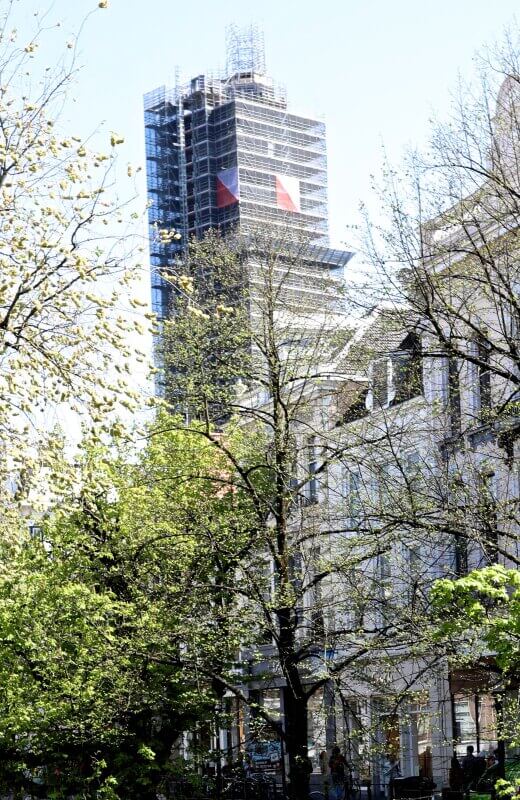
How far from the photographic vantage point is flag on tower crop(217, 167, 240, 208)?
6127 inches

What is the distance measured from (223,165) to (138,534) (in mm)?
130098

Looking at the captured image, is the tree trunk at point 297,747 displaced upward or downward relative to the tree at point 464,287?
downward

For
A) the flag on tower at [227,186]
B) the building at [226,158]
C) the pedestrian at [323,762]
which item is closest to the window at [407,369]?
the pedestrian at [323,762]

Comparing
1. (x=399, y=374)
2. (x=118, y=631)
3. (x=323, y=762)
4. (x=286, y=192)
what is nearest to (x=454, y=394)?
(x=399, y=374)

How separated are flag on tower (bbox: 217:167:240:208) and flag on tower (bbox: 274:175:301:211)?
5.75 m

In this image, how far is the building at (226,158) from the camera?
157 metres

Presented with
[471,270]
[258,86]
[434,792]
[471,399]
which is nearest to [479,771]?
[434,792]

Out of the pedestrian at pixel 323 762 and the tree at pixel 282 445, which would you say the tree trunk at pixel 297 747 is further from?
the pedestrian at pixel 323 762

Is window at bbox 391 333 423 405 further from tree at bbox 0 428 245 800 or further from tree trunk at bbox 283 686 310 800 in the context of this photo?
tree trunk at bbox 283 686 310 800

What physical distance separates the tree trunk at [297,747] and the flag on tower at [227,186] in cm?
12908

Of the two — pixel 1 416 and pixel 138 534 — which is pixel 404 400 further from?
pixel 1 416

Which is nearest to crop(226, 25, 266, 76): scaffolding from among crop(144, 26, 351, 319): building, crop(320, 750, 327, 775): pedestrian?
crop(144, 26, 351, 319): building

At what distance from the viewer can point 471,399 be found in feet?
108

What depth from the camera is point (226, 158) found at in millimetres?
159750
